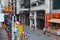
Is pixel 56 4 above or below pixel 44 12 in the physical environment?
above

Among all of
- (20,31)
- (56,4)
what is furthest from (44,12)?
(20,31)

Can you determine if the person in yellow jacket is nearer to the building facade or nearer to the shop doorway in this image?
the building facade

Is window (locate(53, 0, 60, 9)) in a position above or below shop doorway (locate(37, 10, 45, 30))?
above

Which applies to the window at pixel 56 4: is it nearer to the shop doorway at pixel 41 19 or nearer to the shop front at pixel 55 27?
the shop front at pixel 55 27

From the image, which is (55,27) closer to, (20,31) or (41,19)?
(41,19)

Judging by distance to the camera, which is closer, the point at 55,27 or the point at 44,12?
the point at 55,27

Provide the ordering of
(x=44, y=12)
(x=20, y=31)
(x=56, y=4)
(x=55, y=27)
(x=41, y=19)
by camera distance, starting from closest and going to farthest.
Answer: (x=20, y=31)
(x=55, y=27)
(x=56, y=4)
(x=44, y=12)
(x=41, y=19)

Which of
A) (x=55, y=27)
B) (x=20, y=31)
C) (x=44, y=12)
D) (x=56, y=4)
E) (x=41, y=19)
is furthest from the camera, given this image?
(x=41, y=19)

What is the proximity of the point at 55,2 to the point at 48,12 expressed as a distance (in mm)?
3473

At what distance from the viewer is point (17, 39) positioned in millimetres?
16781

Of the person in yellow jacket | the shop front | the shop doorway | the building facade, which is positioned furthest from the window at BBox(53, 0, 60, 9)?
the person in yellow jacket

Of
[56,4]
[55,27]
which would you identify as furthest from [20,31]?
[56,4]

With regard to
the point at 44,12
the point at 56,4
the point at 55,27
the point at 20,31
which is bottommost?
the point at 55,27

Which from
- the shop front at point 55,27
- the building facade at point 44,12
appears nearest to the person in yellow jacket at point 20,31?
the shop front at point 55,27
